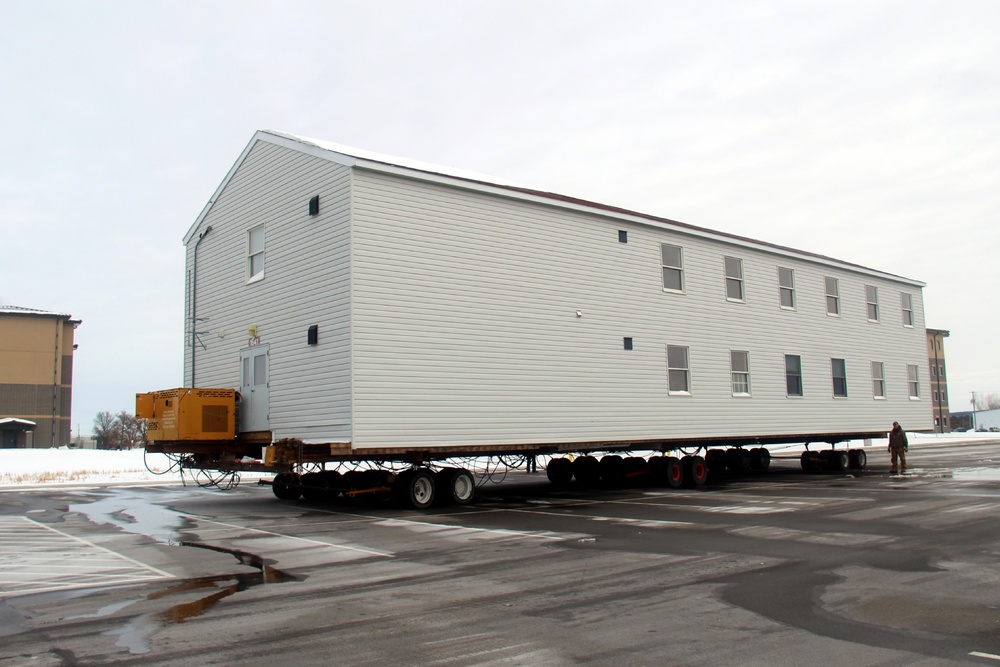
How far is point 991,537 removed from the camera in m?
11.8

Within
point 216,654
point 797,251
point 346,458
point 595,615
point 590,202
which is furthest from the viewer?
point 797,251

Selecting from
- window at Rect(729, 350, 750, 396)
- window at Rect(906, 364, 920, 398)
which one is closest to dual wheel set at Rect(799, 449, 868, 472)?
window at Rect(906, 364, 920, 398)

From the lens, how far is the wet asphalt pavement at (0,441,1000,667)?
643 centimetres

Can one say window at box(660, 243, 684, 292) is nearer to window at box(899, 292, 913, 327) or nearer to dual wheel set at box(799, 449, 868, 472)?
dual wheel set at box(799, 449, 868, 472)

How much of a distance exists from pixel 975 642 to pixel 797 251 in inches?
860

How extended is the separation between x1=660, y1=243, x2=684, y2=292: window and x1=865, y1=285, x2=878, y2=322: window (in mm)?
10003

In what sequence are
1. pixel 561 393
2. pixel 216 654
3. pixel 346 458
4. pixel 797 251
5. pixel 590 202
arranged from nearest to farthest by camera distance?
pixel 216 654 < pixel 346 458 < pixel 561 393 < pixel 590 202 < pixel 797 251

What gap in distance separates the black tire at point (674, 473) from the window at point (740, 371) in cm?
287

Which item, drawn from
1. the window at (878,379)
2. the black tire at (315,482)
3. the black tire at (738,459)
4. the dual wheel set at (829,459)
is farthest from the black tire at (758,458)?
the black tire at (315,482)

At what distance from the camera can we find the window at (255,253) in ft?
64.8

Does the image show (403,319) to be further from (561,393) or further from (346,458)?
(561,393)

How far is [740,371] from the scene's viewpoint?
2459cm

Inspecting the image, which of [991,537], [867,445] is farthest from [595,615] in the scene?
[867,445]

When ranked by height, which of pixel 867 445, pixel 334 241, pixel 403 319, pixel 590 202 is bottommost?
pixel 867 445
